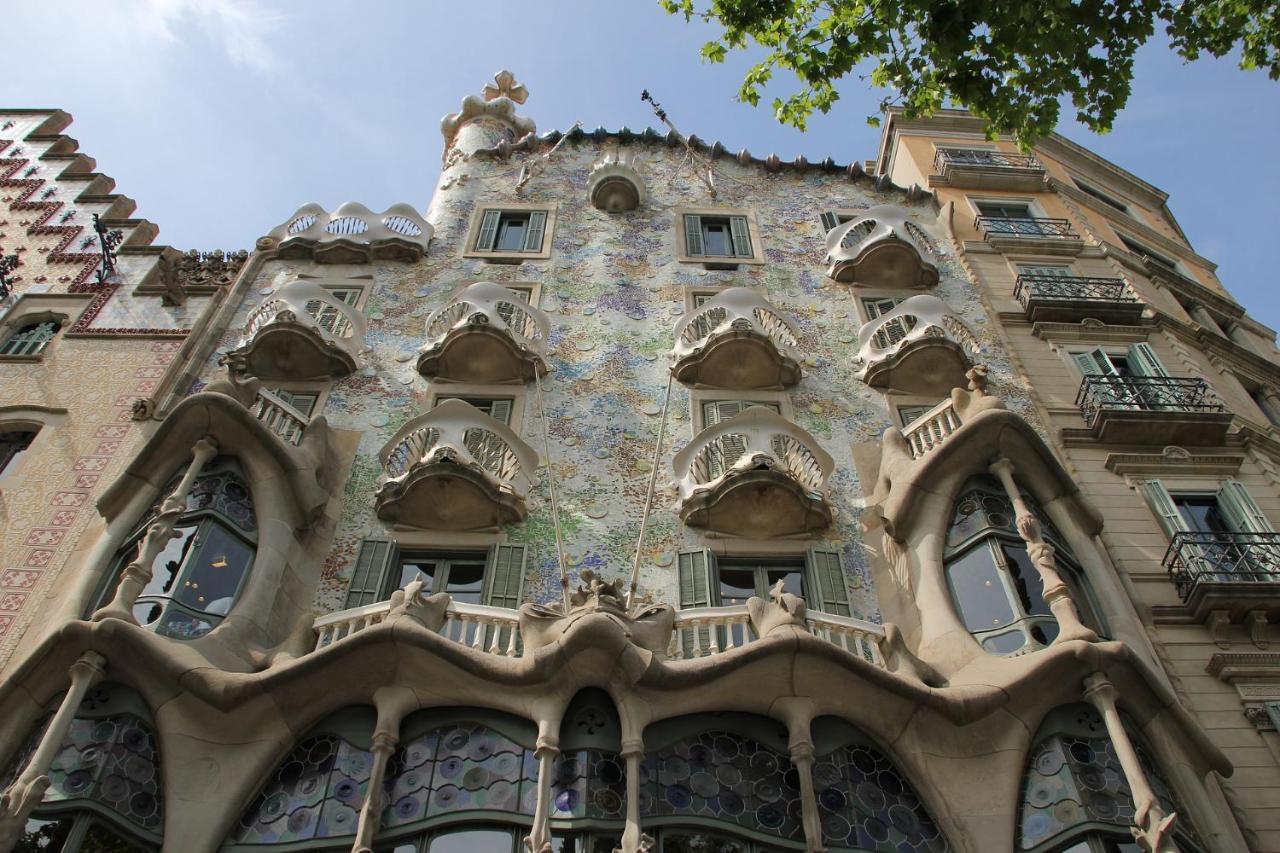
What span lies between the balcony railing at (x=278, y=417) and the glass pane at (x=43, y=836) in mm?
5165

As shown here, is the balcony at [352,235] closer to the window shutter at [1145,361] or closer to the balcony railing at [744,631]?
the balcony railing at [744,631]

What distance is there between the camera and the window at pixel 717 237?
1947 centimetres

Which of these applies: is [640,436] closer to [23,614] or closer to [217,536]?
[217,536]

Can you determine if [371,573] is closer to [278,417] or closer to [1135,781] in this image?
[278,417]

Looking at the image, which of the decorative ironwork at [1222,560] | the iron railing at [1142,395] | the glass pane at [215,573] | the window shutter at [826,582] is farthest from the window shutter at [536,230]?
the decorative ironwork at [1222,560]

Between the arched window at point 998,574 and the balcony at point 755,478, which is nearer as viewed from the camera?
the arched window at point 998,574

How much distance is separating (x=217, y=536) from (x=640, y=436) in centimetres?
566

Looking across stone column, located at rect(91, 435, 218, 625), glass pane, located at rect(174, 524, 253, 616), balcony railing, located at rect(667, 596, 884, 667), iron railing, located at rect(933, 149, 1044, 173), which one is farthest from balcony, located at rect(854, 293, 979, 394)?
stone column, located at rect(91, 435, 218, 625)

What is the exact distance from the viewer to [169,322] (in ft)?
55.4

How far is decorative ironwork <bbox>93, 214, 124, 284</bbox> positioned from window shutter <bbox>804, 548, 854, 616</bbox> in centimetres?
1247

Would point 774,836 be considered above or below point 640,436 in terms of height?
below

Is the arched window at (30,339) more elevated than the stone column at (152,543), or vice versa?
the arched window at (30,339)

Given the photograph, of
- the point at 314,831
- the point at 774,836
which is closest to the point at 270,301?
the point at 314,831

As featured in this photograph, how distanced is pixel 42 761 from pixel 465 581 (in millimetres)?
5019
